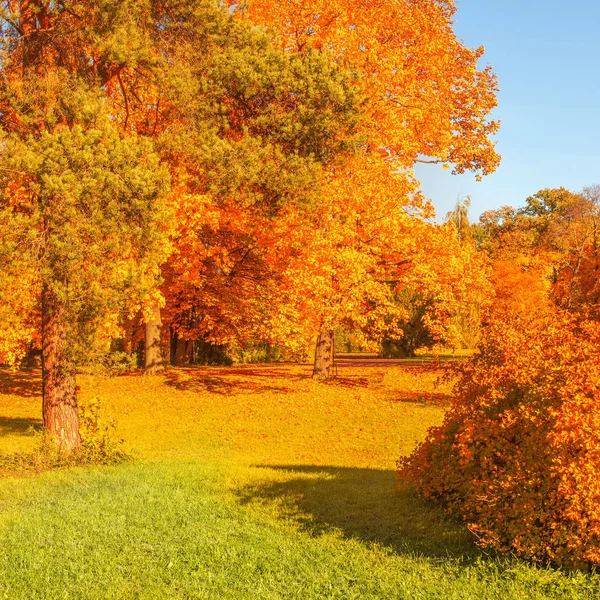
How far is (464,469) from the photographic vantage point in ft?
24.9

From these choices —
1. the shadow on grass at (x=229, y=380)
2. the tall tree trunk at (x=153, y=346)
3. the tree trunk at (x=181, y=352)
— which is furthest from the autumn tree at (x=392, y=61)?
the tree trunk at (x=181, y=352)

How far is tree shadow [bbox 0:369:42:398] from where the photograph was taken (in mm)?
22722

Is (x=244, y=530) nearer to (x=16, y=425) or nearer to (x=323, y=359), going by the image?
(x=16, y=425)

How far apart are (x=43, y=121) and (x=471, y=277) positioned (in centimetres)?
1385

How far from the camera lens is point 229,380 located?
2498cm

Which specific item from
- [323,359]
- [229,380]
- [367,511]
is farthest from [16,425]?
[367,511]

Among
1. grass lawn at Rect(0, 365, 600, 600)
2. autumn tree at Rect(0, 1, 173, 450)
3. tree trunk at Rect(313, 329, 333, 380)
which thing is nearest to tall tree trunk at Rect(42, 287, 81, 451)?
autumn tree at Rect(0, 1, 173, 450)

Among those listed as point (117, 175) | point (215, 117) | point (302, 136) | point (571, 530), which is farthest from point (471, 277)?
point (571, 530)

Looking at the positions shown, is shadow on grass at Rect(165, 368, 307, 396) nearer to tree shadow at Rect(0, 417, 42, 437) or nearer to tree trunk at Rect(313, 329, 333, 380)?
tree trunk at Rect(313, 329, 333, 380)

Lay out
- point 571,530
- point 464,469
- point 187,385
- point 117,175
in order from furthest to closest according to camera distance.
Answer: point 187,385
point 117,175
point 464,469
point 571,530

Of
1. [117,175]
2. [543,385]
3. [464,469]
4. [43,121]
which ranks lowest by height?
[464,469]

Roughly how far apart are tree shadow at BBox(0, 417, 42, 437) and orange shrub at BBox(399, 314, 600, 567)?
11.3m

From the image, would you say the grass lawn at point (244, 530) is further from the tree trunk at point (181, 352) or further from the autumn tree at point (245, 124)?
the tree trunk at point (181, 352)

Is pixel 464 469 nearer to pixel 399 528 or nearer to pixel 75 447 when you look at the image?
pixel 399 528
